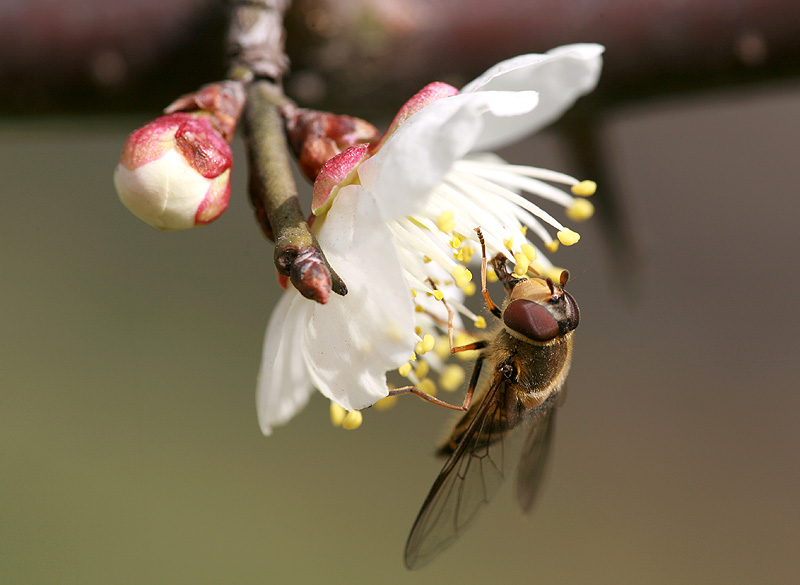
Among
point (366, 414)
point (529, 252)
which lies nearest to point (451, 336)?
point (529, 252)

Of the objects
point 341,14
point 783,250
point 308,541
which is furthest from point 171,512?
point 783,250

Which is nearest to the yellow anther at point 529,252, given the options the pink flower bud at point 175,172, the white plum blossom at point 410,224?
the white plum blossom at point 410,224

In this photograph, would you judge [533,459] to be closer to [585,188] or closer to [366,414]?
[585,188]

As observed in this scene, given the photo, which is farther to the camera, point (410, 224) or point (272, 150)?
point (410, 224)

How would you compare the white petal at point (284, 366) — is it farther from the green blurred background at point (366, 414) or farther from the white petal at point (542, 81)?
the green blurred background at point (366, 414)

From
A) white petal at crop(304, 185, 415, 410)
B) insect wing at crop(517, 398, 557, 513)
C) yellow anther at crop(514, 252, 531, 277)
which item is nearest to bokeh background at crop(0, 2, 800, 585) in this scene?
→ insect wing at crop(517, 398, 557, 513)
